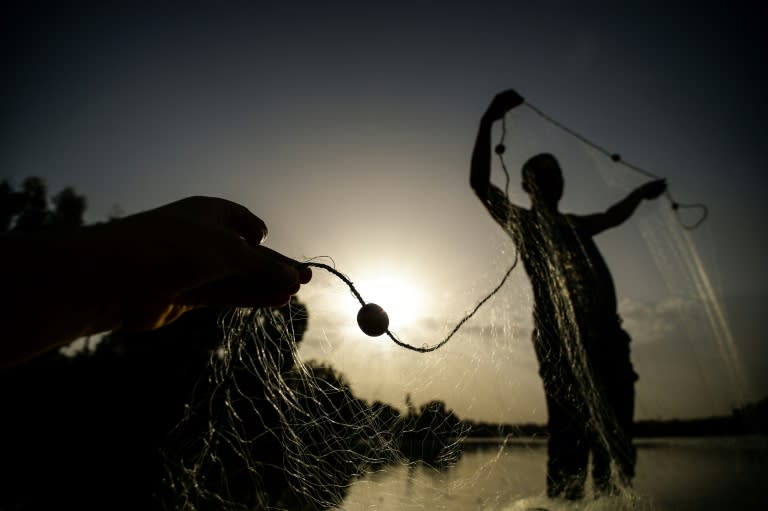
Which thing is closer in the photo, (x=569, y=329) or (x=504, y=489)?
(x=504, y=489)

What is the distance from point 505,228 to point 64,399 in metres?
16.8

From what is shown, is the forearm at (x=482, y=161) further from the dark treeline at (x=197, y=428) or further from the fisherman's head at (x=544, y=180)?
the dark treeline at (x=197, y=428)

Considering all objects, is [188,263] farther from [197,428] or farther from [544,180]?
[197,428]

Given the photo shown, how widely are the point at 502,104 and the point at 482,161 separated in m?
0.53

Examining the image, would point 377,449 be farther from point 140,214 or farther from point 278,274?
point 140,214

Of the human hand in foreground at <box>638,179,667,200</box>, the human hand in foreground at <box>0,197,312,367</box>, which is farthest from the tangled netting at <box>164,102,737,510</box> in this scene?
the human hand in foreground at <box>638,179,667,200</box>

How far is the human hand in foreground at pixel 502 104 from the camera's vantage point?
3.28m

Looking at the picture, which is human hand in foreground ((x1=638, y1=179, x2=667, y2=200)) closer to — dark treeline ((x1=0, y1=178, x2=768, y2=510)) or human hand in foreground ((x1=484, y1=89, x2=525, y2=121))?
human hand in foreground ((x1=484, y1=89, x2=525, y2=121))

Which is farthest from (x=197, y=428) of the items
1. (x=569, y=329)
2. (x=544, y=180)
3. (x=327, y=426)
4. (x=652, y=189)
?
(x=652, y=189)

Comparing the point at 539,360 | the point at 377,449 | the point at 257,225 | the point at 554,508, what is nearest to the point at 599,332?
the point at 539,360

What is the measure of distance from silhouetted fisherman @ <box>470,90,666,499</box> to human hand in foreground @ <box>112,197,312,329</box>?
9.07 feet

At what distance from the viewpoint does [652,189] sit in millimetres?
4188

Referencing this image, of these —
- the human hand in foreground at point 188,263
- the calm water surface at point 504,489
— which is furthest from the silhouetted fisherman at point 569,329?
the human hand in foreground at point 188,263

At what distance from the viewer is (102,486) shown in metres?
6.27
